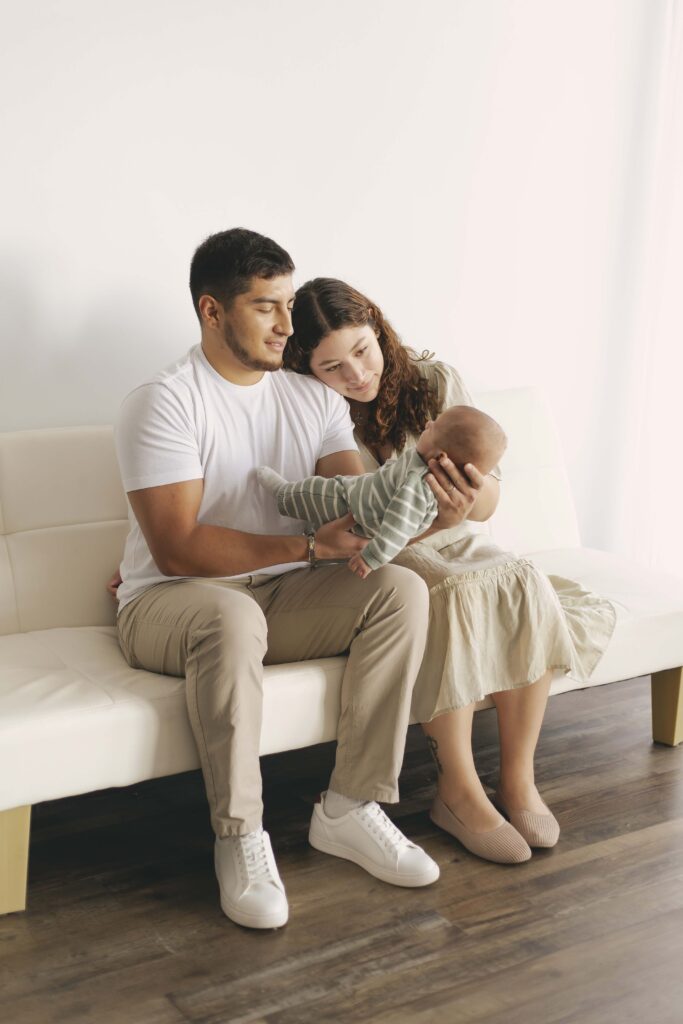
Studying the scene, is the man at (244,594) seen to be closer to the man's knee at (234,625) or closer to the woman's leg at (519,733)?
the man's knee at (234,625)

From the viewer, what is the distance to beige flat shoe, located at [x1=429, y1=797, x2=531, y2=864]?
2.21 metres

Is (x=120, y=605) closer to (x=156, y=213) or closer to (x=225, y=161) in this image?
(x=156, y=213)

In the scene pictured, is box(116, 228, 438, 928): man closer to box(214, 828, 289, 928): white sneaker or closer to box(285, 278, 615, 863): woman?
box(214, 828, 289, 928): white sneaker

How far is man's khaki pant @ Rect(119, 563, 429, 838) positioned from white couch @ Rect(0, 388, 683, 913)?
5 cm

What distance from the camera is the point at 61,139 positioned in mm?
2600

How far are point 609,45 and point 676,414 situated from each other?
3.87 ft

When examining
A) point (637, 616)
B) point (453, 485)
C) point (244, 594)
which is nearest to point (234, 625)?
point (244, 594)

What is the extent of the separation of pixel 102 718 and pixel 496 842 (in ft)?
2.67

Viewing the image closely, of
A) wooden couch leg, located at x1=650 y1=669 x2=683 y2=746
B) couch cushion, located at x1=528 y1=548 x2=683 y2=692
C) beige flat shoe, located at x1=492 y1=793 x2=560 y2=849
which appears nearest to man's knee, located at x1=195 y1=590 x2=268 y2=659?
beige flat shoe, located at x1=492 y1=793 x2=560 y2=849

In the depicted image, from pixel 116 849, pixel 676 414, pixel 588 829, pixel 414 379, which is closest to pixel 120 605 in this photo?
pixel 116 849

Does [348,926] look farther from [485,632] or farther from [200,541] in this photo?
[200,541]

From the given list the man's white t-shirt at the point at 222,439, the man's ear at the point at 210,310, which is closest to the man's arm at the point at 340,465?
the man's white t-shirt at the point at 222,439

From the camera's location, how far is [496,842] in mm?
2217

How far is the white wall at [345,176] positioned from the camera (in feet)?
8.61
